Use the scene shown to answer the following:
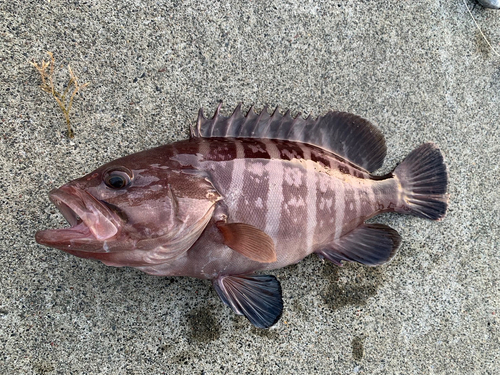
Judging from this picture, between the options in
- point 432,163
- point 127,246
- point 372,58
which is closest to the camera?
point 127,246

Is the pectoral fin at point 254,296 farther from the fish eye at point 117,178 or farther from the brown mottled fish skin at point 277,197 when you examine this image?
the fish eye at point 117,178

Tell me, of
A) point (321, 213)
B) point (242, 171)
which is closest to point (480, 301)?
point (321, 213)

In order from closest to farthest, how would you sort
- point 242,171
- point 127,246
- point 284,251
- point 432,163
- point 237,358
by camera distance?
1. point 127,246
2. point 242,171
3. point 284,251
4. point 237,358
5. point 432,163

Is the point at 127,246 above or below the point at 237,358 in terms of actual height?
above

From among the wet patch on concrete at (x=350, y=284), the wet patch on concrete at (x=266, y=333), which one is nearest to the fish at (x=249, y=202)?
the wet patch on concrete at (x=350, y=284)

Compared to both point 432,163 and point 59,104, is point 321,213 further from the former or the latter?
point 59,104

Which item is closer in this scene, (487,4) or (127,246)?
(127,246)
